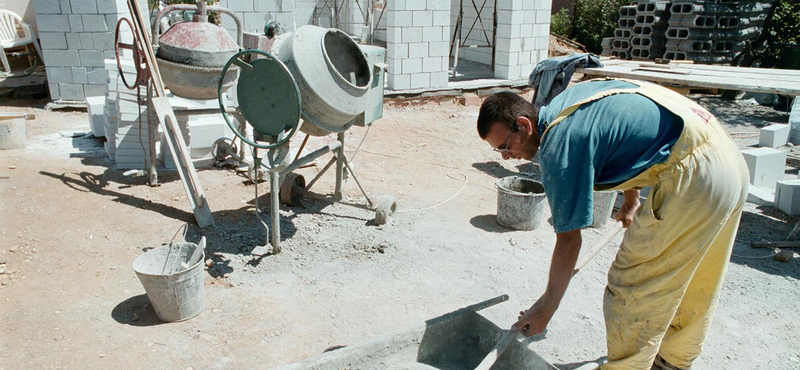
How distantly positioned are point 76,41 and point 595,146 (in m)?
7.43

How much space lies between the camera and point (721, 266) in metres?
2.47

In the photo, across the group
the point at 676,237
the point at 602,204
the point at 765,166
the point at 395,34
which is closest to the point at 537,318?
the point at 676,237

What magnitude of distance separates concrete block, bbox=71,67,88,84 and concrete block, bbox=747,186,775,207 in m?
7.88

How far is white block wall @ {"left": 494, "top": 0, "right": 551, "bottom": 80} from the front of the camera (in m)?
8.90

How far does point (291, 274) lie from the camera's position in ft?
12.9

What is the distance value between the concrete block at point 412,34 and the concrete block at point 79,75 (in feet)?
14.1

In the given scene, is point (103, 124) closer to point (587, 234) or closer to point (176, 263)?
point (176, 263)

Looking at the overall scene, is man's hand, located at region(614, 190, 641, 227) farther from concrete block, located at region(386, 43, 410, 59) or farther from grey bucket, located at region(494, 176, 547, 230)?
concrete block, located at region(386, 43, 410, 59)

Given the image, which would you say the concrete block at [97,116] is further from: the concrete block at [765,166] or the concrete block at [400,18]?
the concrete block at [765,166]

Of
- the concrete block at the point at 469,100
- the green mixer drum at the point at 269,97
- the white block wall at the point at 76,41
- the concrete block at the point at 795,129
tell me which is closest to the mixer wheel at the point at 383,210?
the green mixer drum at the point at 269,97

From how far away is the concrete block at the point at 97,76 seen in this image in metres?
7.61

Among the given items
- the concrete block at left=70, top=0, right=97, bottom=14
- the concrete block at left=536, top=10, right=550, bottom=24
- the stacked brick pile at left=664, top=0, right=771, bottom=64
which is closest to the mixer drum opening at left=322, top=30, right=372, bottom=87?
the concrete block at left=70, top=0, right=97, bottom=14

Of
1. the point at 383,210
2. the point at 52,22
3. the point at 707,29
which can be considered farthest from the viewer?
the point at 707,29

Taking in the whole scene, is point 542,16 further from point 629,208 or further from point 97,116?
point 629,208
